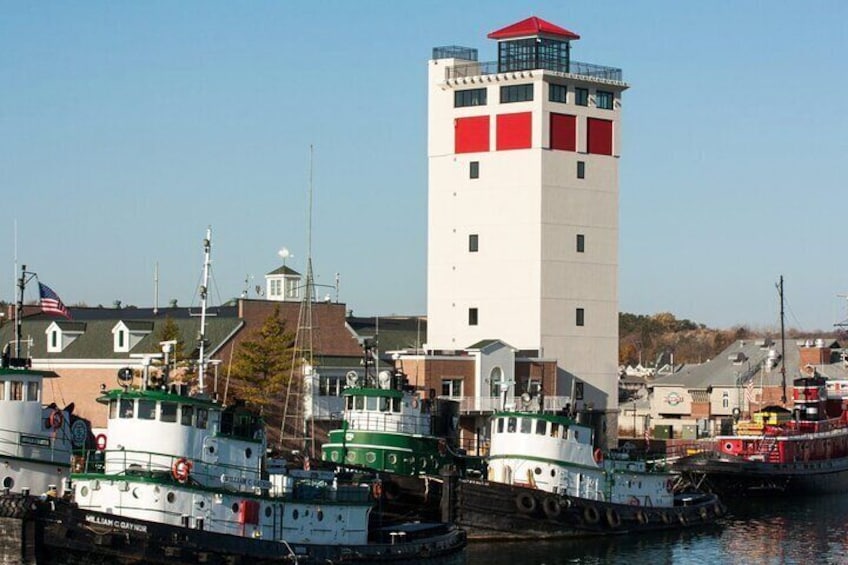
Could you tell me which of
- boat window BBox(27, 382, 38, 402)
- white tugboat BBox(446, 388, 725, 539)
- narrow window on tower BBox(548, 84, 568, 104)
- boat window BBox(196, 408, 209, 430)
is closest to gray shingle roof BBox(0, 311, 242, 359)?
white tugboat BBox(446, 388, 725, 539)

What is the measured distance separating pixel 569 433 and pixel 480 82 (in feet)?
114

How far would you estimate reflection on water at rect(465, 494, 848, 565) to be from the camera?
5631cm

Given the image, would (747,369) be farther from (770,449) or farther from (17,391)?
(17,391)

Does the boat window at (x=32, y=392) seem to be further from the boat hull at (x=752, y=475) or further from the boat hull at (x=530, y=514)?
the boat hull at (x=752, y=475)

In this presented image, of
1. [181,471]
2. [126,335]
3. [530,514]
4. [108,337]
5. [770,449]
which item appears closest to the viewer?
[181,471]

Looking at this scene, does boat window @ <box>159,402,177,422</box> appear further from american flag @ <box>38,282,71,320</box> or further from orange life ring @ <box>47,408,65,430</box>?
american flag @ <box>38,282,71,320</box>

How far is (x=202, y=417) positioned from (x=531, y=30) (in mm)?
50850

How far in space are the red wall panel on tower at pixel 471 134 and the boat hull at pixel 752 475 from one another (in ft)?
69.8

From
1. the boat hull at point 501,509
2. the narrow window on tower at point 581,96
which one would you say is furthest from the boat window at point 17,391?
the narrow window on tower at point 581,96

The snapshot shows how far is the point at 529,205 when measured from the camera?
292 ft

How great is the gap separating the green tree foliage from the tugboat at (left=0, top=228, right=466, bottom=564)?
26948 mm

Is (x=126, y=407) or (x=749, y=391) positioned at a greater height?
(x=749, y=391)

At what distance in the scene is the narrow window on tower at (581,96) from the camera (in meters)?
90.6

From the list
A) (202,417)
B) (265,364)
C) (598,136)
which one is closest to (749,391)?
(598,136)
